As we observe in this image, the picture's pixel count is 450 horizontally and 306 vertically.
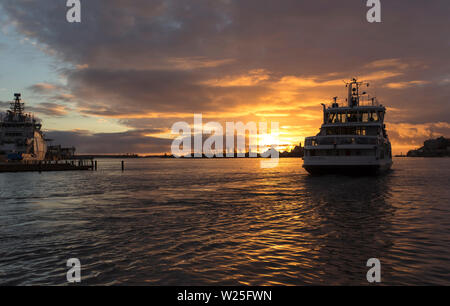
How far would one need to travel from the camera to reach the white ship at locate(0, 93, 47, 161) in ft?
315

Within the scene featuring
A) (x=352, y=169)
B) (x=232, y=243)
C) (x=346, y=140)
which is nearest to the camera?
(x=232, y=243)

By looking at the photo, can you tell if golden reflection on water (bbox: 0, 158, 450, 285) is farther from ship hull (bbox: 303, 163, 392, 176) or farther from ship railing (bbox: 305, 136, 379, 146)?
ship railing (bbox: 305, 136, 379, 146)

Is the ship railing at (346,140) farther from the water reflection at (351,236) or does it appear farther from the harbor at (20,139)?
the harbor at (20,139)

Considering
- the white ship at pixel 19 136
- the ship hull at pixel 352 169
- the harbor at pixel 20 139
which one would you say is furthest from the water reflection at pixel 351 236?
the white ship at pixel 19 136

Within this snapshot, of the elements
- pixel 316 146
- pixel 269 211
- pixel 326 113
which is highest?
pixel 326 113

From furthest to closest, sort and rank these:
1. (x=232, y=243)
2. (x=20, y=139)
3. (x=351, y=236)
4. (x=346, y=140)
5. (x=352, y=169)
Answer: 1. (x=20, y=139)
2. (x=346, y=140)
3. (x=352, y=169)
4. (x=351, y=236)
5. (x=232, y=243)

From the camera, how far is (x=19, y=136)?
10250 centimetres

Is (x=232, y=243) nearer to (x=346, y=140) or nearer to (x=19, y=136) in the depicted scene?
(x=346, y=140)

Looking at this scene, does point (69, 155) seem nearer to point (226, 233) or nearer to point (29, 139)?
point (29, 139)

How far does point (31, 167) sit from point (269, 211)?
70581mm

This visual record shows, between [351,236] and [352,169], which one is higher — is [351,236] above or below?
below

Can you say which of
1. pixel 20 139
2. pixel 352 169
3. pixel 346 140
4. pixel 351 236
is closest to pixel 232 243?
pixel 351 236
